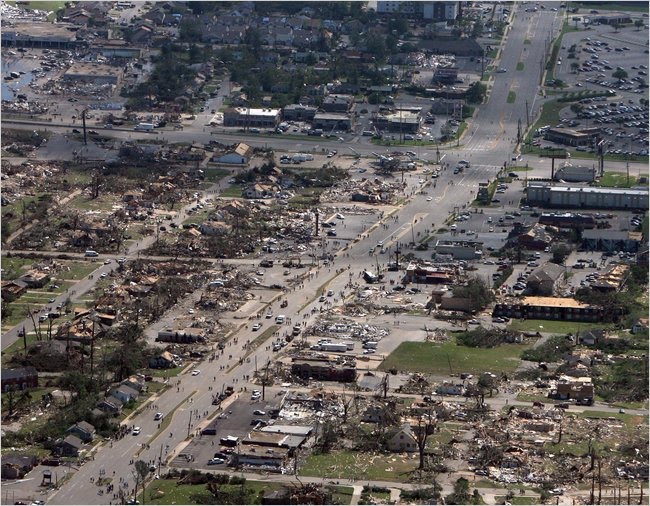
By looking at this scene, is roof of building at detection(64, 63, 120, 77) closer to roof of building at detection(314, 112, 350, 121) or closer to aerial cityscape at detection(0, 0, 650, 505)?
aerial cityscape at detection(0, 0, 650, 505)

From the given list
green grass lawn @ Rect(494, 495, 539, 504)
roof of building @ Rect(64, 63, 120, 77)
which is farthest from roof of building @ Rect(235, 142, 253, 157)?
green grass lawn @ Rect(494, 495, 539, 504)

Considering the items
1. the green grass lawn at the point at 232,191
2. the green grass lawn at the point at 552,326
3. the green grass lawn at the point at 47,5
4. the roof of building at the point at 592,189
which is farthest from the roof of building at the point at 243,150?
the green grass lawn at the point at 47,5

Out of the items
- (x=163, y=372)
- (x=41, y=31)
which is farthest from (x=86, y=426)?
(x=41, y=31)

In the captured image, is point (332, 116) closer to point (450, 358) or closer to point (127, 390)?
point (450, 358)

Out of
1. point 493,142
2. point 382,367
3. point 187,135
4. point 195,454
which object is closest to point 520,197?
point 493,142

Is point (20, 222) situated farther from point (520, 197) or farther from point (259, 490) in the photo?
point (259, 490)

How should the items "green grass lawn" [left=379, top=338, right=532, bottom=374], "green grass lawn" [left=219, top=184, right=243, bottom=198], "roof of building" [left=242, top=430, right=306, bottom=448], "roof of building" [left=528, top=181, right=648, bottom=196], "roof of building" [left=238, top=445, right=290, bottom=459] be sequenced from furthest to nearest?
"green grass lawn" [left=219, top=184, right=243, bottom=198] → "roof of building" [left=528, top=181, right=648, bottom=196] → "green grass lawn" [left=379, top=338, right=532, bottom=374] → "roof of building" [left=242, top=430, right=306, bottom=448] → "roof of building" [left=238, top=445, right=290, bottom=459]

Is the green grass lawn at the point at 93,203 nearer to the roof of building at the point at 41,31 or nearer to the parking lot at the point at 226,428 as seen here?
the parking lot at the point at 226,428
